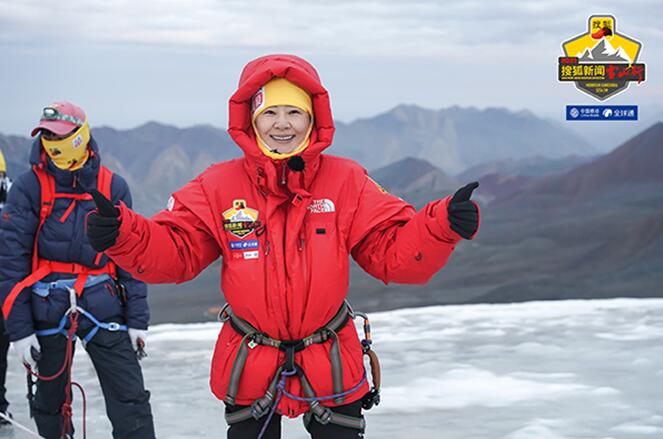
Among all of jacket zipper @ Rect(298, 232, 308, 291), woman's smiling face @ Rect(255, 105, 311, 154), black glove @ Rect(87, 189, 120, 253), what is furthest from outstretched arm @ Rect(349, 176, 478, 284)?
black glove @ Rect(87, 189, 120, 253)

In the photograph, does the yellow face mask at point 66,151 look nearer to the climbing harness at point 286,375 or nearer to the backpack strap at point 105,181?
the backpack strap at point 105,181

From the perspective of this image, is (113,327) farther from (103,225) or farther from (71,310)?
(103,225)

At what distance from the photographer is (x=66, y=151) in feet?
11.8

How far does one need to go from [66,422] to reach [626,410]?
3.25 metres

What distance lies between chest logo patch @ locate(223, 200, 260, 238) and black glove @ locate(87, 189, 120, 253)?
36 cm

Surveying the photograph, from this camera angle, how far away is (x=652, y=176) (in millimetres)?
19062

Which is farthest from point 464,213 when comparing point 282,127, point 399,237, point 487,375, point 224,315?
point 487,375

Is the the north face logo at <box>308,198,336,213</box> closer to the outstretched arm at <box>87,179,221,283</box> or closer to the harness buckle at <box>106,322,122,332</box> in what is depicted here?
the outstretched arm at <box>87,179,221,283</box>

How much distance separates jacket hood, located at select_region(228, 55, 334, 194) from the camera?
251 centimetres

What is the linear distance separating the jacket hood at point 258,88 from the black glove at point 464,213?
0.48 metres

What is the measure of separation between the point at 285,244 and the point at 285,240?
0.04ft

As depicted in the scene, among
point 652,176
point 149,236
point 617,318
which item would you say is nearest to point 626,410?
point 617,318

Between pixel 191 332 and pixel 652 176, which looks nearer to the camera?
pixel 191 332

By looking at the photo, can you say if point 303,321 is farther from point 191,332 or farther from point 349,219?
point 191,332
